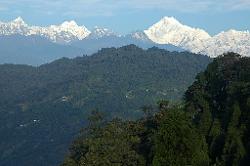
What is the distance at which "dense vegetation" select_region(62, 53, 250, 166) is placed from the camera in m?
69.9

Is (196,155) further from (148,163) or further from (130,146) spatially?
(130,146)

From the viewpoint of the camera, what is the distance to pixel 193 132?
7331 centimetres

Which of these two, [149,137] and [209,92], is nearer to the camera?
[149,137]

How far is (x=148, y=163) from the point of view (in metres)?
75.9

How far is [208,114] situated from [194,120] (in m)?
2.25

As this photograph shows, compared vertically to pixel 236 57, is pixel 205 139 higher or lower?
lower

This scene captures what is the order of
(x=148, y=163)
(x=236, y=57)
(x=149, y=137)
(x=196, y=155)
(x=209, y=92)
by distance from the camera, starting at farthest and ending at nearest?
1. (x=236, y=57)
2. (x=209, y=92)
3. (x=149, y=137)
4. (x=148, y=163)
5. (x=196, y=155)

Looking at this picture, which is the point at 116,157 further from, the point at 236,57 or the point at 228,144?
the point at 236,57

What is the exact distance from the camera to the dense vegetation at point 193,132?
6994 centimetres

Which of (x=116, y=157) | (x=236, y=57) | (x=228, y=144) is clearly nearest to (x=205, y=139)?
(x=228, y=144)

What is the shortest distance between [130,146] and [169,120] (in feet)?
38.0

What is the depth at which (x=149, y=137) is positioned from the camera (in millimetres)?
80938

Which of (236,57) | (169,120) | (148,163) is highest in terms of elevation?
(236,57)

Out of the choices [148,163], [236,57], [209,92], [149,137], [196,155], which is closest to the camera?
[196,155]
